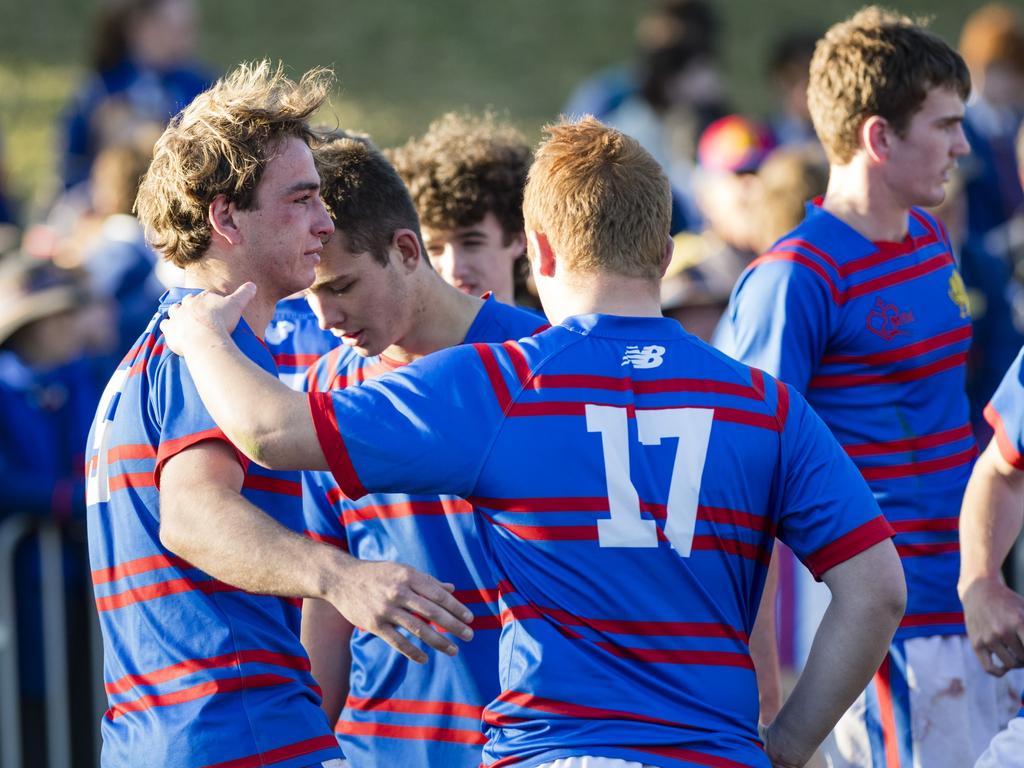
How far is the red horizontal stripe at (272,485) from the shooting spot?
323 cm

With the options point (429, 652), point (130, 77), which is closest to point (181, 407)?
point (429, 652)

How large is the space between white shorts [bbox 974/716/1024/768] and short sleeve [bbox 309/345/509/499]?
1.44 m

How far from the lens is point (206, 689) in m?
3.15

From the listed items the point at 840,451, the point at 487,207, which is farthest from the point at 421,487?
the point at 487,207

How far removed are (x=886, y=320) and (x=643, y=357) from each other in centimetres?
148

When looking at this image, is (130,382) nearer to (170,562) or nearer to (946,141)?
(170,562)

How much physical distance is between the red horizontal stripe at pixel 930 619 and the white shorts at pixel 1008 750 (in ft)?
2.43

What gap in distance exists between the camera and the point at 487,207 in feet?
14.9

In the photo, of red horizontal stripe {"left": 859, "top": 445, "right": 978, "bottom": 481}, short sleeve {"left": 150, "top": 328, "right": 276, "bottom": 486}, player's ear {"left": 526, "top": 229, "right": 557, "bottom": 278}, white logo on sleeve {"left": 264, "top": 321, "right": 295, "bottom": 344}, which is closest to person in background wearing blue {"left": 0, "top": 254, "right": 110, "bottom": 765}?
white logo on sleeve {"left": 264, "top": 321, "right": 295, "bottom": 344}

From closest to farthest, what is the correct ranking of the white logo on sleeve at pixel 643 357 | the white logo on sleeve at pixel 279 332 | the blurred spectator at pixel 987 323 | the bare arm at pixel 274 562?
the bare arm at pixel 274 562
the white logo on sleeve at pixel 643 357
the white logo on sleeve at pixel 279 332
the blurred spectator at pixel 987 323

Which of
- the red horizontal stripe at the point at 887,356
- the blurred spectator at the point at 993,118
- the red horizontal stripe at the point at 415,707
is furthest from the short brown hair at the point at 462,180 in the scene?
the blurred spectator at the point at 993,118

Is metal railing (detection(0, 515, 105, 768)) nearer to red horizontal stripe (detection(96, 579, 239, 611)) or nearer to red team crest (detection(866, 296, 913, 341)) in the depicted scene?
red horizontal stripe (detection(96, 579, 239, 611))

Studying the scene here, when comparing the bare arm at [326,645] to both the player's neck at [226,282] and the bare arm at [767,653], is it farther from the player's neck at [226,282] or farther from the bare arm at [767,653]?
the bare arm at [767,653]

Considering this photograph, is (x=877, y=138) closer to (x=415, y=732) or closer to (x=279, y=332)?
(x=279, y=332)
